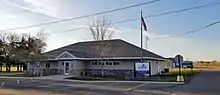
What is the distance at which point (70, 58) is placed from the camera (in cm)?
4206

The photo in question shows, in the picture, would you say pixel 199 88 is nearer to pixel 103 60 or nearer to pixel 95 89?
pixel 95 89

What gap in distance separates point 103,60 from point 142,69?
9307 mm

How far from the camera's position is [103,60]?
41.7 m

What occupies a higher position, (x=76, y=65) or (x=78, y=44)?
(x=78, y=44)

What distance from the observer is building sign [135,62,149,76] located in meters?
33.4

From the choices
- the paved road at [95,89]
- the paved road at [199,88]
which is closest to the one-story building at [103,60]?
the paved road at [199,88]

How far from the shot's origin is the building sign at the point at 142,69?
33438 mm

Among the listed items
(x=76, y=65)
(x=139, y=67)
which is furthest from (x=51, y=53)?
(x=139, y=67)

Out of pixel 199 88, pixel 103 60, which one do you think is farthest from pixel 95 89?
pixel 103 60

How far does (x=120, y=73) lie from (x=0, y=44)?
31468mm

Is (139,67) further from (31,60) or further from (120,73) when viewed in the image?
(31,60)

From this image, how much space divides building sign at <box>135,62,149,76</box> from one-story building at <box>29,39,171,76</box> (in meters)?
4.88

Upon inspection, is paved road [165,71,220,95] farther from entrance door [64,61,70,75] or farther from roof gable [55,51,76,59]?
entrance door [64,61,70,75]

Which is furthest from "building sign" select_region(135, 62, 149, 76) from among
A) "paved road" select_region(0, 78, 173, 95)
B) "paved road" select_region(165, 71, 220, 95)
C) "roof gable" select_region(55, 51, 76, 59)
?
"roof gable" select_region(55, 51, 76, 59)
